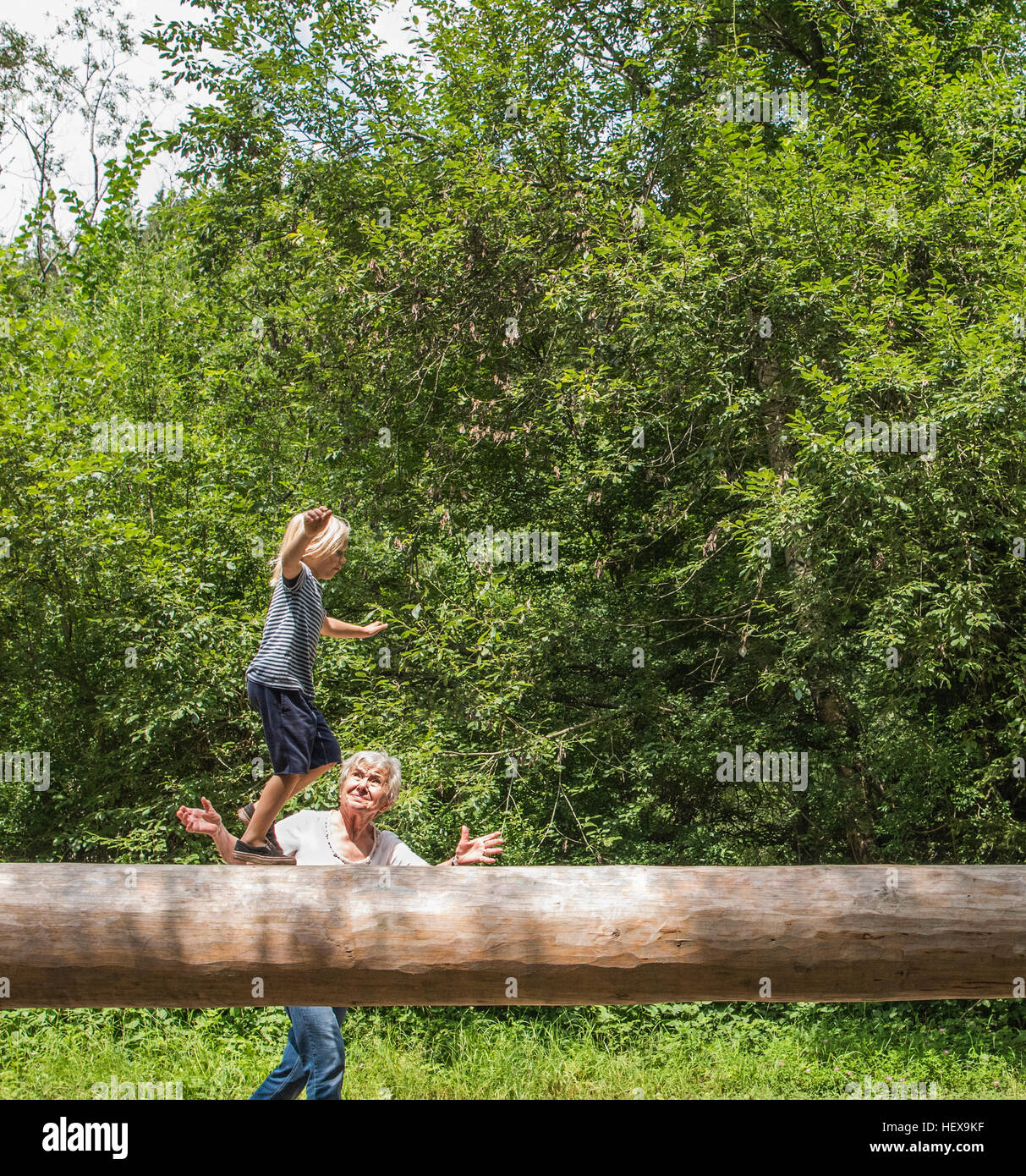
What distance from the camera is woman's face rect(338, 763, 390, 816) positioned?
4.04 meters

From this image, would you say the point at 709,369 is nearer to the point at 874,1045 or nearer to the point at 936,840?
the point at 936,840

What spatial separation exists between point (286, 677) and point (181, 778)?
21.2 ft

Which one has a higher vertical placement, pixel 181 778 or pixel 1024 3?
pixel 1024 3

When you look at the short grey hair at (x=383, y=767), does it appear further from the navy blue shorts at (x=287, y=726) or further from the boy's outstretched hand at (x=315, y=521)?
the boy's outstretched hand at (x=315, y=521)

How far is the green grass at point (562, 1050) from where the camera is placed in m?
7.73

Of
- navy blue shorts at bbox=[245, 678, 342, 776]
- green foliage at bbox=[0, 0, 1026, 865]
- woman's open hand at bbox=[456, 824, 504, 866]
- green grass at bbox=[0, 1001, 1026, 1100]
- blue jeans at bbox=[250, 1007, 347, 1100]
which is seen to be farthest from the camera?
green foliage at bbox=[0, 0, 1026, 865]

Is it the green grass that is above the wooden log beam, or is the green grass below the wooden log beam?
below

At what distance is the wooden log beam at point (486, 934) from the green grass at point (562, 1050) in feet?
15.8


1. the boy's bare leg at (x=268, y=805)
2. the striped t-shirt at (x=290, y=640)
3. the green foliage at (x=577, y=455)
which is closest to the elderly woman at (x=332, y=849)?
the boy's bare leg at (x=268, y=805)

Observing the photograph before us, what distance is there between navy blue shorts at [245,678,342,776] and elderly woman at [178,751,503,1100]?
225 millimetres

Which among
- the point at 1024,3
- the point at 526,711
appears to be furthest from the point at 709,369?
the point at 1024,3

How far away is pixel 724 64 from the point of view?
9.29 metres

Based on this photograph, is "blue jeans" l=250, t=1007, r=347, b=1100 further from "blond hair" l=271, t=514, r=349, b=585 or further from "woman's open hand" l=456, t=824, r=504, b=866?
"blond hair" l=271, t=514, r=349, b=585

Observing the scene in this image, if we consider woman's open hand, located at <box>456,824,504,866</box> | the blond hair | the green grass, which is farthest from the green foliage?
woman's open hand, located at <box>456,824,504,866</box>
